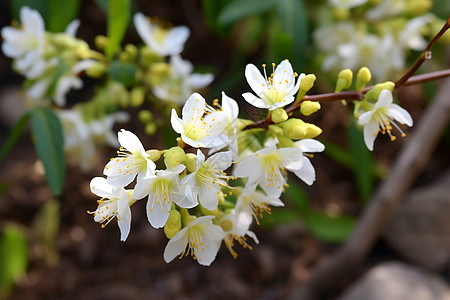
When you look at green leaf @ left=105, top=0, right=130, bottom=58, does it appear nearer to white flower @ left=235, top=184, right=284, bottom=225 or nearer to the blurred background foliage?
the blurred background foliage

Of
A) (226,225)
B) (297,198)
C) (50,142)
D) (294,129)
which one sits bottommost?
(297,198)

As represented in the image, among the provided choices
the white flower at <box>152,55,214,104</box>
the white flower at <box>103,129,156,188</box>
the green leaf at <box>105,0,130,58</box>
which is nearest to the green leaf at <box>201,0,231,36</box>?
the white flower at <box>152,55,214,104</box>

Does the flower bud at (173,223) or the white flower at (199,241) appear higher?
the flower bud at (173,223)

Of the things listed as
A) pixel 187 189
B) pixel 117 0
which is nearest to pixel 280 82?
pixel 187 189

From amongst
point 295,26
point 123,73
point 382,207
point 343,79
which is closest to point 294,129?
point 343,79

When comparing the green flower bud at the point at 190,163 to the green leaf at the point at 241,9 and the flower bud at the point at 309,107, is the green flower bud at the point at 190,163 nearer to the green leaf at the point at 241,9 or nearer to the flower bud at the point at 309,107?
the flower bud at the point at 309,107

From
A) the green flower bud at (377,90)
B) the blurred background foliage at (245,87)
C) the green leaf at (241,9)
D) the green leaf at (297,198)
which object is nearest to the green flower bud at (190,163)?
the green flower bud at (377,90)

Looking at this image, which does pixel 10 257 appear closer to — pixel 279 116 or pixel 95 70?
pixel 95 70
